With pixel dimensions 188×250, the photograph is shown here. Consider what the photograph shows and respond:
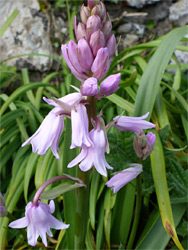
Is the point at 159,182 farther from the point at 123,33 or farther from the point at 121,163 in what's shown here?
the point at 123,33

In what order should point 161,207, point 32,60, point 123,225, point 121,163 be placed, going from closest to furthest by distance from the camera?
point 161,207
point 121,163
point 123,225
point 32,60

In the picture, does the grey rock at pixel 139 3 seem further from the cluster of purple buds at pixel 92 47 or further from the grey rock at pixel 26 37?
the cluster of purple buds at pixel 92 47

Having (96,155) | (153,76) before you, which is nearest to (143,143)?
(96,155)

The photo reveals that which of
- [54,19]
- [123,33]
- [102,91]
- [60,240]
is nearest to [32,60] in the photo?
[54,19]

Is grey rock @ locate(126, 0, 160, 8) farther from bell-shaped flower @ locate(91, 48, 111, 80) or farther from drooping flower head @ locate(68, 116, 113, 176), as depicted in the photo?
drooping flower head @ locate(68, 116, 113, 176)

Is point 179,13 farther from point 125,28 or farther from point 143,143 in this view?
point 143,143

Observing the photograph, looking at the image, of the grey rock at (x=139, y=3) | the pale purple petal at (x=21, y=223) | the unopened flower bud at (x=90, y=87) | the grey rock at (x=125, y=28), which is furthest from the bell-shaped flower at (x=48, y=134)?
the grey rock at (x=139, y=3)

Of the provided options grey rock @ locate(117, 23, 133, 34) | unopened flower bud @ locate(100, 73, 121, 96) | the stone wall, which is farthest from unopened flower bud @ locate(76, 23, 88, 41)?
grey rock @ locate(117, 23, 133, 34)
